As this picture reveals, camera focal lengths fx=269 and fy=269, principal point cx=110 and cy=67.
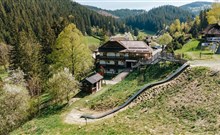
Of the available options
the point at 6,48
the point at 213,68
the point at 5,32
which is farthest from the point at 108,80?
the point at 5,32

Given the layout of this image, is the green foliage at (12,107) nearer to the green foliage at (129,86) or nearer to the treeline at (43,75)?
the treeline at (43,75)

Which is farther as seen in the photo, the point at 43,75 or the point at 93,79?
the point at 43,75

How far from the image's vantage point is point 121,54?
67.3 meters

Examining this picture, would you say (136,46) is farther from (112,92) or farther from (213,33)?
(112,92)

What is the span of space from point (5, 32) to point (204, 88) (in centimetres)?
11113

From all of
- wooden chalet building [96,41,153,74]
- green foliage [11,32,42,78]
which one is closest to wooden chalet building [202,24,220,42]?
wooden chalet building [96,41,153,74]

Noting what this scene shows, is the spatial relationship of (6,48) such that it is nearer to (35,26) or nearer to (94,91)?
(35,26)

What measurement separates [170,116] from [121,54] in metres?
37.1

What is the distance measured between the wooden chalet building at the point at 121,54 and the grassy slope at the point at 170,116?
27035mm

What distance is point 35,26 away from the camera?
5413 inches

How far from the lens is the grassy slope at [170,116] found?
29.0 metres

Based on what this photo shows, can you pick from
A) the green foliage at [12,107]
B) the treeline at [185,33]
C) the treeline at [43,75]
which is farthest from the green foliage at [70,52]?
the treeline at [185,33]

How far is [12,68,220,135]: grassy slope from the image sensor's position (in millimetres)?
28969

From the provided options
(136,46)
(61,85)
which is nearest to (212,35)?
(136,46)
